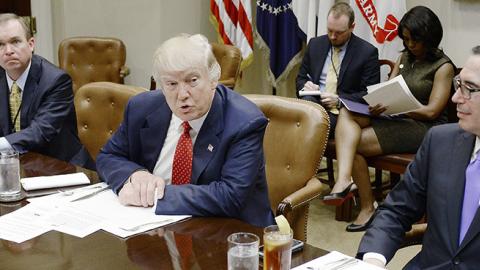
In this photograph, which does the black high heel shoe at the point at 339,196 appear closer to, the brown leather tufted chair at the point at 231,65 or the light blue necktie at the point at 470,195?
the brown leather tufted chair at the point at 231,65

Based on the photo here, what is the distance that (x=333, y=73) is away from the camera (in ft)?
14.7

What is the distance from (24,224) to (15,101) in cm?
126

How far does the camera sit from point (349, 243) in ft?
12.4

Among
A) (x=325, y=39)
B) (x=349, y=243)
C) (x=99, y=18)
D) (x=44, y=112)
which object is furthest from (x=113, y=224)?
(x=99, y=18)

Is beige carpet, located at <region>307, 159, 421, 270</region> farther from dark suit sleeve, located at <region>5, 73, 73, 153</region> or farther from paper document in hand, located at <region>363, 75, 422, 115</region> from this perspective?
dark suit sleeve, located at <region>5, 73, 73, 153</region>

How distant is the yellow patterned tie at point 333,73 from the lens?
14.7 ft

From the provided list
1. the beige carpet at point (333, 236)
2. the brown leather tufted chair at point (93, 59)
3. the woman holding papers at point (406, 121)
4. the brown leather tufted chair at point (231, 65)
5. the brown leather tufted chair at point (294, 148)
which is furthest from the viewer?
the brown leather tufted chair at point (93, 59)

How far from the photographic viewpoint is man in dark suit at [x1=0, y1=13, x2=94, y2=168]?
2.90m

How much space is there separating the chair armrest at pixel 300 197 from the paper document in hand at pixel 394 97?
1.42m

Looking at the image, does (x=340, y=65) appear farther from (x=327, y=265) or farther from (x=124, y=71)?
(x=327, y=265)

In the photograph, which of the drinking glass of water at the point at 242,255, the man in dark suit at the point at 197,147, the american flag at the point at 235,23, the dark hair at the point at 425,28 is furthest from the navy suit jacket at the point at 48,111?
the american flag at the point at 235,23

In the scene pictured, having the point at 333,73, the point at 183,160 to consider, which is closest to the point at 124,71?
the point at 333,73

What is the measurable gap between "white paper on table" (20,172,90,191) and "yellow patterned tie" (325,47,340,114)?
8.36 feet

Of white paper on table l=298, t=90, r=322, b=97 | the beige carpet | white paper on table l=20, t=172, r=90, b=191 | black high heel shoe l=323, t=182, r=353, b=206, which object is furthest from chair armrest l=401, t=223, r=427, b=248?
white paper on table l=298, t=90, r=322, b=97
